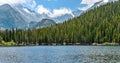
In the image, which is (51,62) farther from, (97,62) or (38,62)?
(97,62)

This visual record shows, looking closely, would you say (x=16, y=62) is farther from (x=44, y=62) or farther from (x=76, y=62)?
(x=76, y=62)

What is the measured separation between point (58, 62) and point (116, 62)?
15.2m

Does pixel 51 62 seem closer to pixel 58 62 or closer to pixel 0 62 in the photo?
pixel 58 62

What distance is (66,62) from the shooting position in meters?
79.1

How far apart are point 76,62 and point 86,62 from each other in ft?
8.72

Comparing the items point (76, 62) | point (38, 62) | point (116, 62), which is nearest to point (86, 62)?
point (76, 62)

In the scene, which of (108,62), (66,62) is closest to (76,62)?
(66,62)

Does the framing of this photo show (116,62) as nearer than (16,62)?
Yes

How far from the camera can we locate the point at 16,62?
82500mm

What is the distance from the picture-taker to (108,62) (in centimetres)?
7850

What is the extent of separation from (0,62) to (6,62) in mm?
1650

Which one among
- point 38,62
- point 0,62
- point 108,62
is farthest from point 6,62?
point 108,62

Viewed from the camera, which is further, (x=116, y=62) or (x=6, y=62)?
(x=6, y=62)

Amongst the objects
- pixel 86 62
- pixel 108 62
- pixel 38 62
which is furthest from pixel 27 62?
pixel 108 62
